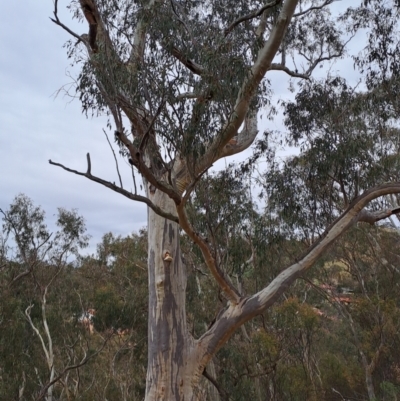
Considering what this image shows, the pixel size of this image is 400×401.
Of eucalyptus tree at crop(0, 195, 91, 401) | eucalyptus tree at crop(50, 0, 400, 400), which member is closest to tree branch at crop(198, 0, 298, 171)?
eucalyptus tree at crop(50, 0, 400, 400)

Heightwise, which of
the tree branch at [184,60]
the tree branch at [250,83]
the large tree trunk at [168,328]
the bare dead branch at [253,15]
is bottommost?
the large tree trunk at [168,328]

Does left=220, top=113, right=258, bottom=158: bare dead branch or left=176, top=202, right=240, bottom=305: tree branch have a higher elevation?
left=220, top=113, right=258, bottom=158: bare dead branch

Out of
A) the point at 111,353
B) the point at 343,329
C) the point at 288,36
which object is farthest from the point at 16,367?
the point at 288,36

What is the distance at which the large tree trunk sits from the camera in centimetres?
521

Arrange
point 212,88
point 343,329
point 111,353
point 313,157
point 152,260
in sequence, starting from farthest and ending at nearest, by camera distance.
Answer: point 343,329, point 111,353, point 313,157, point 152,260, point 212,88

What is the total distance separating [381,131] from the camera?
8.57m

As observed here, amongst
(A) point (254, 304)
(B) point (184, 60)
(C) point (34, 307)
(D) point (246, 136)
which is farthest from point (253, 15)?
(C) point (34, 307)

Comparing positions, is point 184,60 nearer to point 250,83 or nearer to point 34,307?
point 250,83

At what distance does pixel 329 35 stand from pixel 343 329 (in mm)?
8449

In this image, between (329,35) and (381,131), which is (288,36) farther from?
(381,131)

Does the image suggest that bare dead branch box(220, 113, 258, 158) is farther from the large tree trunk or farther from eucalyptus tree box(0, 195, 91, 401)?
eucalyptus tree box(0, 195, 91, 401)

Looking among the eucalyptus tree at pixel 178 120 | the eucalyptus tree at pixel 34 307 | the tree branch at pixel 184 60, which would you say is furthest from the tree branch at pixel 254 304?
the eucalyptus tree at pixel 34 307

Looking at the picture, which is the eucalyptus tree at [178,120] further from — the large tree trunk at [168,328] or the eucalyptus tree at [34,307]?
the eucalyptus tree at [34,307]

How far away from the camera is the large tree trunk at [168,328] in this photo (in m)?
5.21
